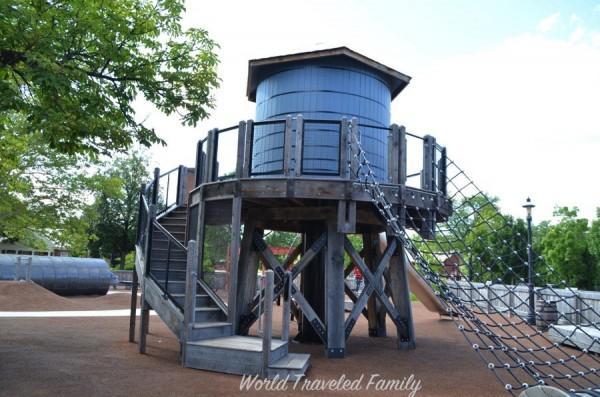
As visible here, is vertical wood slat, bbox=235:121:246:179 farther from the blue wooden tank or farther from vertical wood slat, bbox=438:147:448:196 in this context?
vertical wood slat, bbox=438:147:448:196

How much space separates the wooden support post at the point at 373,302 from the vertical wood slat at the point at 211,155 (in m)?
4.14

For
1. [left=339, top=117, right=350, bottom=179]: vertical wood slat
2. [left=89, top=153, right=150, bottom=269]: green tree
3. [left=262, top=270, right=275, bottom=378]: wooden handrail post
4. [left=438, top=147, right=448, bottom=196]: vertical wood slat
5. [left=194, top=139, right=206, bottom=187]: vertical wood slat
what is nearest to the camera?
[left=262, top=270, right=275, bottom=378]: wooden handrail post

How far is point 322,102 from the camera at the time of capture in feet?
29.9

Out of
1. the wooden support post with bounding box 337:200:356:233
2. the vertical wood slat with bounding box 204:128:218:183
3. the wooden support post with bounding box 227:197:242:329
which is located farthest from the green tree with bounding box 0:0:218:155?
the wooden support post with bounding box 337:200:356:233

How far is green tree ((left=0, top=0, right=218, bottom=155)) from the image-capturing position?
6281 millimetres

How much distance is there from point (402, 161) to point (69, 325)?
9517mm

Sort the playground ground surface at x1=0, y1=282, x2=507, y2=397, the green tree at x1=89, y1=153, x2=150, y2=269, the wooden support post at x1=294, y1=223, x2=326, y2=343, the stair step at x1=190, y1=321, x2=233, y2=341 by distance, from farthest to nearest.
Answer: the green tree at x1=89, y1=153, x2=150, y2=269 < the wooden support post at x1=294, y1=223, x2=326, y2=343 < the stair step at x1=190, y1=321, x2=233, y2=341 < the playground ground surface at x1=0, y1=282, x2=507, y2=397

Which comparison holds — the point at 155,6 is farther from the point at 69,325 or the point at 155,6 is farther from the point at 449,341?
the point at 449,341

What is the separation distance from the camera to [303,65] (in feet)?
30.6

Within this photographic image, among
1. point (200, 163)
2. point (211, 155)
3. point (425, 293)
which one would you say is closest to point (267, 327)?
point (211, 155)

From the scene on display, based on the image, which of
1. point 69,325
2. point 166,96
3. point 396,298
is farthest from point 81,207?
point 396,298

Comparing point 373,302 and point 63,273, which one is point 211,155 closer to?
point 373,302

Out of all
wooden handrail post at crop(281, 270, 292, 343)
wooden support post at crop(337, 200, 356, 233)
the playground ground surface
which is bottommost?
the playground ground surface

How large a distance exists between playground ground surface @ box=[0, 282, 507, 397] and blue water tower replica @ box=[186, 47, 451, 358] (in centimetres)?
91
